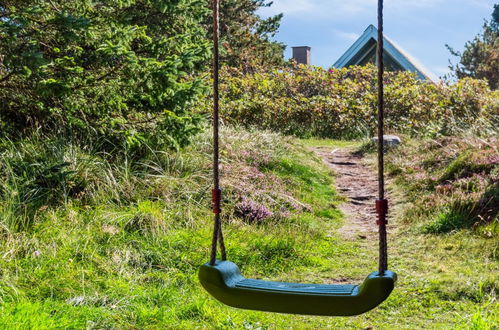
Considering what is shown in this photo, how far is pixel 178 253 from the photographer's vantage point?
4898 mm

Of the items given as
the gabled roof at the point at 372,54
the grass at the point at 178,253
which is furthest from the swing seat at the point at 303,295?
the gabled roof at the point at 372,54

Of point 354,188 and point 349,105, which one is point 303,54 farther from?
point 354,188

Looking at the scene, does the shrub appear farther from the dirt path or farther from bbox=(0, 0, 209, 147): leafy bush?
bbox=(0, 0, 209, 147): leafy bush

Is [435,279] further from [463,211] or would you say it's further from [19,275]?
[19,275]

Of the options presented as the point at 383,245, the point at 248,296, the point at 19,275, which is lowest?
the point at 19,275

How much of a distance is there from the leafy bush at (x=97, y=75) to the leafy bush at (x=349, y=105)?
684 centimetres

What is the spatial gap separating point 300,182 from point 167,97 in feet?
9.22

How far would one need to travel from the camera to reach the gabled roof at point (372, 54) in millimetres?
19750

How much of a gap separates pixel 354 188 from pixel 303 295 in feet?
23.2

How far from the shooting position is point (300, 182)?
336 inches

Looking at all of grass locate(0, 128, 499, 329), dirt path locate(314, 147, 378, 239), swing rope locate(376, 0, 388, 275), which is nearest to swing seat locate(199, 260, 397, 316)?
swing rope locate(376, 0, 388, 275)

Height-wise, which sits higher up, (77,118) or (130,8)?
(130,8)

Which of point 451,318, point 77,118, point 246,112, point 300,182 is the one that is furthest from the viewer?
point 246,112

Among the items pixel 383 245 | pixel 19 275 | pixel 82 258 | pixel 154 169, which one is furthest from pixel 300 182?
pixel 383 245
